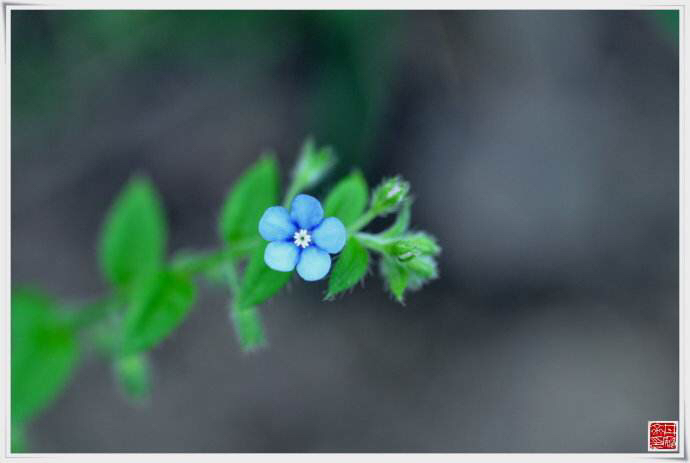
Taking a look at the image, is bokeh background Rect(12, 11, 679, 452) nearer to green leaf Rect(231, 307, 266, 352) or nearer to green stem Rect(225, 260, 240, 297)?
green stem Rect(225, 260, 240, 297)

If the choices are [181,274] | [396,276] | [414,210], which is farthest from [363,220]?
[414,210]

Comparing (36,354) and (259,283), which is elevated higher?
(36,354)

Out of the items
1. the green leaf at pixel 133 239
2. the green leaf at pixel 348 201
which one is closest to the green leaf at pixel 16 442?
the green leaf at pixel 133 239

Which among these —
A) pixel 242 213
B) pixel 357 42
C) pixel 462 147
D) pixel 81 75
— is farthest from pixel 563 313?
pixel 81 75

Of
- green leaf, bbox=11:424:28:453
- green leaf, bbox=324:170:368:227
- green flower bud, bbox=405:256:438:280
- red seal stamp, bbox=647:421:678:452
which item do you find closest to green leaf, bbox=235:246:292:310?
green leaf, bbox=324:170:368:227

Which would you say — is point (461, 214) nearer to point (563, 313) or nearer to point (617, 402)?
point (563, 313)

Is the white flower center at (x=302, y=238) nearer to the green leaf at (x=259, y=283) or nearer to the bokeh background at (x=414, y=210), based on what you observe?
the green leaf at (x=259, y=283)

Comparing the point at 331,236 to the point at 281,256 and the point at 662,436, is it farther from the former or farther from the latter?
the point at 662,436
